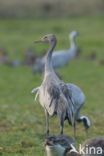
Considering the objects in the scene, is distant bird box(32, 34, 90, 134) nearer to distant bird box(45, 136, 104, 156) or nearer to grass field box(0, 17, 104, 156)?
grass field box(0, 17, 104, 156)

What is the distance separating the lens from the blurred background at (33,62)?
12.1 meters

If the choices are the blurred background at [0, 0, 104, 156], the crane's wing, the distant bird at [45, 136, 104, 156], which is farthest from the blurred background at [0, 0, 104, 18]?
the distant bird at [45, 136, 104, 156]

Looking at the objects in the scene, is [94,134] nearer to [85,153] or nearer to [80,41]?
[85,153]

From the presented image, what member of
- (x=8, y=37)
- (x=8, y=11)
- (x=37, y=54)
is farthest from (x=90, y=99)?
(x=8, y=11)

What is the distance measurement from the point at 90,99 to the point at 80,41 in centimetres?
1622

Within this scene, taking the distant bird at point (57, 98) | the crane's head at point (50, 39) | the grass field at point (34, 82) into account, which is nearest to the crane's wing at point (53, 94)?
the distant bird at point (57, 98)

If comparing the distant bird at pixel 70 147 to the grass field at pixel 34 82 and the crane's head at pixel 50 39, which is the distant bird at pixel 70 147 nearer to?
the grass field at pixel 34 82

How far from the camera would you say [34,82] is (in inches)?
856

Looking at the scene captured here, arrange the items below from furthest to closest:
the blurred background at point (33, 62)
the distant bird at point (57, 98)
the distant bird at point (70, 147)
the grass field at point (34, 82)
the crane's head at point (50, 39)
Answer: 1. the blurred background at point (33, 62)
2. the grass field at point (34, 82)
3. the crane's head at point (50, 39)
4. the distant bird at point (57, 98)
5. the distant bird at point (70, 147)

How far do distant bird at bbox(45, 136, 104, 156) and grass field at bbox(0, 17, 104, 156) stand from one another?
1250 mm

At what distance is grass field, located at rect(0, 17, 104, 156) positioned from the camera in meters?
11.4

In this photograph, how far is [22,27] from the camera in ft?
130

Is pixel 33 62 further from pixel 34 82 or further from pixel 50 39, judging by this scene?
pixel 50 39

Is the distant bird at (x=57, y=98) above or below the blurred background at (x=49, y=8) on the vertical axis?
below
